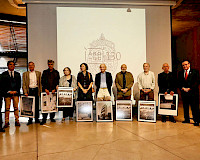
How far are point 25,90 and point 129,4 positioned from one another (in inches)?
162

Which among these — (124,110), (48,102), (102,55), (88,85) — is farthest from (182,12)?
(48,102)

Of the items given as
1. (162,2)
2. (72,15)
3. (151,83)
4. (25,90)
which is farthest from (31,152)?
(162,2)

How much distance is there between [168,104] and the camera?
14.2ft

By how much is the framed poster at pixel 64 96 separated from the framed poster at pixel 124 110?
1.23 meters

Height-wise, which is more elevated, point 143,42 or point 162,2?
point 162,2

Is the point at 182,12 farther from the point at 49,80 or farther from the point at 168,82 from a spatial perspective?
the point at 49,80

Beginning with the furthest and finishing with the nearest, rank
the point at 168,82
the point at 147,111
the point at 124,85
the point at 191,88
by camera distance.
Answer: the point at 124,85 → the point at 147,111 → the point at 168,82 → the point at 191,88

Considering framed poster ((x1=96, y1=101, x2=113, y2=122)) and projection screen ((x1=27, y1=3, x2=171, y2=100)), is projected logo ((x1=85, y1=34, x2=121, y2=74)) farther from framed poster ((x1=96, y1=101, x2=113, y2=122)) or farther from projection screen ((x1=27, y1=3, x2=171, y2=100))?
framed poster ((x1=96, y1=101, x2=113, y2=122))

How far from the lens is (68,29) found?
5.41m

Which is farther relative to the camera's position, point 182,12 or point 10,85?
point 182,12

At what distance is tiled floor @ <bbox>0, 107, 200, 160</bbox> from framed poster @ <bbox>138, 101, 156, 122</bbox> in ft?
0.53

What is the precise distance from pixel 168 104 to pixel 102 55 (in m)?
2.45

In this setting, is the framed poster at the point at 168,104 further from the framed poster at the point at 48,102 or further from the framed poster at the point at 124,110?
the framed poster at the point at 48,102

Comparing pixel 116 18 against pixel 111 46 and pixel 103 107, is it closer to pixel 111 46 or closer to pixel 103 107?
pixel 111 46
